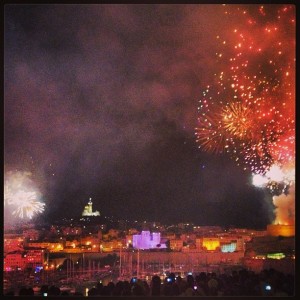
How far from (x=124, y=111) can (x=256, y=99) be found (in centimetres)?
103

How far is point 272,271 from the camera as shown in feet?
12.4

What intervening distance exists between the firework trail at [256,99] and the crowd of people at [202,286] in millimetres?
464

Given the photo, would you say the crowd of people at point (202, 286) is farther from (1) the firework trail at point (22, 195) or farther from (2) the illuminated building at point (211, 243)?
(1) the firework trail at point (22, 195)

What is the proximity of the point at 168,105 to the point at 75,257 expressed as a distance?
1.39 metres

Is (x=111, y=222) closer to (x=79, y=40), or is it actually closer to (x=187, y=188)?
(x=187, y=188)

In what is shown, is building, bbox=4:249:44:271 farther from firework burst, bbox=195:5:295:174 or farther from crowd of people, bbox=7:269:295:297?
firework burst, bbox=195:5:295:174

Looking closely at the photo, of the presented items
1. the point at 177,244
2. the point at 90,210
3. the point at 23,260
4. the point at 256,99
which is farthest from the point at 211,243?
the point at 23,260

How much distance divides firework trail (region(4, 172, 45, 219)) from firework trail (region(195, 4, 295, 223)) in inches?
52.4

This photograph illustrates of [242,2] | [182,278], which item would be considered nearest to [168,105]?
[242,2]

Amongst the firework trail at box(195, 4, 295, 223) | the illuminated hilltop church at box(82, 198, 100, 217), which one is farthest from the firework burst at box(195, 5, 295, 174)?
the illuminated hilltop church at box(82, 198, 100, 217)

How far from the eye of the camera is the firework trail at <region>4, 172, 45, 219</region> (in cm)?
368

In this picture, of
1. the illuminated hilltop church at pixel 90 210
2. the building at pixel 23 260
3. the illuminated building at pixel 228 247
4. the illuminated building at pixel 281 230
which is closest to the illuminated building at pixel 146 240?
the illuminated hilltop church at pixel 90 210

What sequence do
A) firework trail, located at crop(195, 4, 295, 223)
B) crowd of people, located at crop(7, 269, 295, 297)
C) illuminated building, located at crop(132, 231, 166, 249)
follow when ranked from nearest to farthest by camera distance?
crowd of people, located at crop(7, 269, 295, 297) → firework trail, located at crop(195, 4, 295, 223) → illuminated building, located at crop(132, 231, 166, 249)

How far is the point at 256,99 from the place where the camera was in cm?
385
